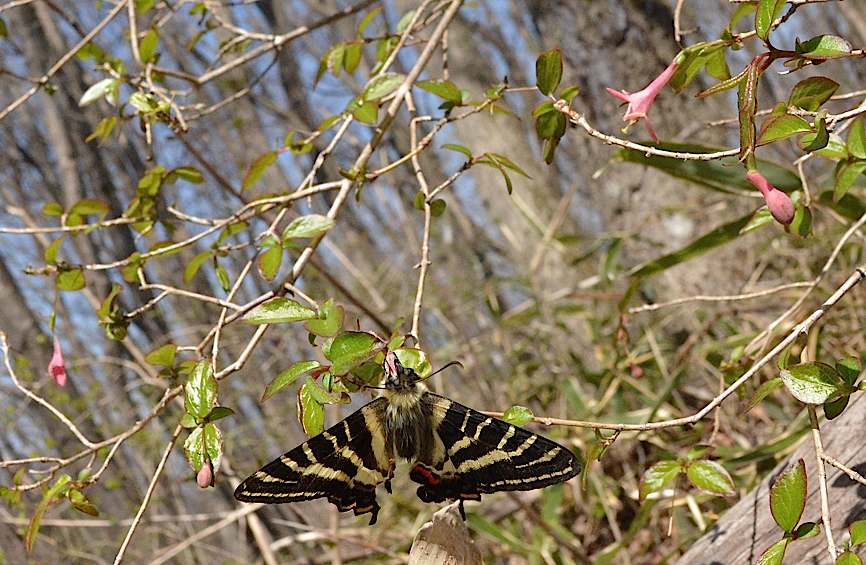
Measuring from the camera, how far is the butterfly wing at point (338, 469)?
3.04ft

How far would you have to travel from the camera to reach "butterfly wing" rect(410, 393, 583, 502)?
92cm

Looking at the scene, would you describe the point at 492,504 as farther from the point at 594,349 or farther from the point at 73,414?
the point at 73,414

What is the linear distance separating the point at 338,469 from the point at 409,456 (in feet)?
0.27

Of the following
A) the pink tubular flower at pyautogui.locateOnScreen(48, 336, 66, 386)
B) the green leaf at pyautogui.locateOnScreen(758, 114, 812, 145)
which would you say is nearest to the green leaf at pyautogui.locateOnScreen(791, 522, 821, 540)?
the green leaf at pyautogui.locateOnScreen(758, 114, 812, 145)

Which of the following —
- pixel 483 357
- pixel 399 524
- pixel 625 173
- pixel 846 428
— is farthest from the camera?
pixel 483 357

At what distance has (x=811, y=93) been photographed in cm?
84

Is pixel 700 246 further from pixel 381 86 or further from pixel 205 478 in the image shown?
pixel 205 478

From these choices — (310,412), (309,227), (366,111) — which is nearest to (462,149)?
(366,111)

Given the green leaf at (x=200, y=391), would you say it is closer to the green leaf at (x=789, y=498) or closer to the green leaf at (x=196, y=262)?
the green leaf at (x=196, y=262)

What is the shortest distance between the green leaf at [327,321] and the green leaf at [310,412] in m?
0.07

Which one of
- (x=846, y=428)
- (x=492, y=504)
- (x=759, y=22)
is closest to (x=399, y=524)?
(x=492, y=504)

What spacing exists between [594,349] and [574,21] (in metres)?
1.00

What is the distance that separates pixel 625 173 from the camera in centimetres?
256

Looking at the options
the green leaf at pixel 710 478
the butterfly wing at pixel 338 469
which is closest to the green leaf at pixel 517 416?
the butterfly wing at pixel 338 469
